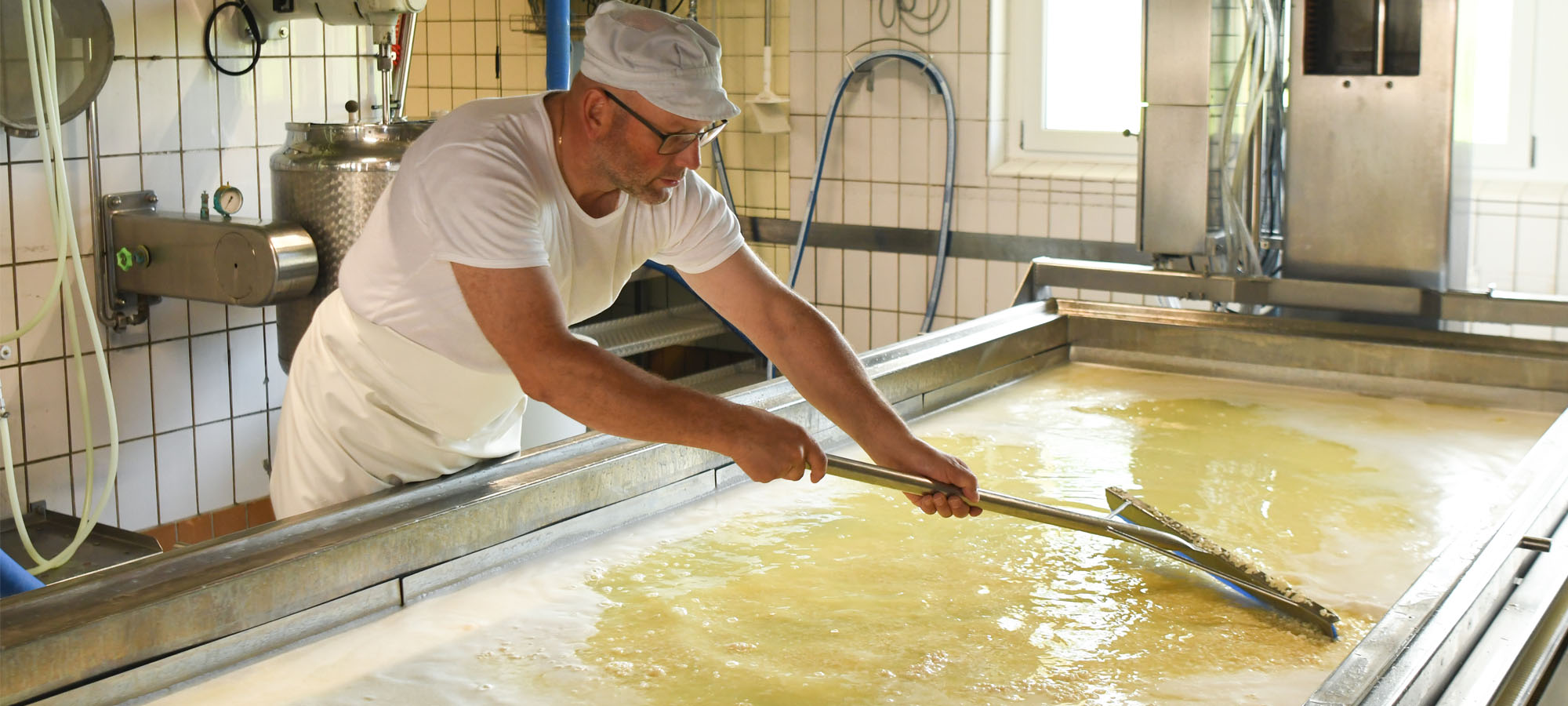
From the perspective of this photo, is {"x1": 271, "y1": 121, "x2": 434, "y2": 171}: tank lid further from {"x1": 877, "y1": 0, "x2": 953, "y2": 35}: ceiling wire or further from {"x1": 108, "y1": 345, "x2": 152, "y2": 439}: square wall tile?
{"x1": 877, "y1": 0, "x2": 953, "y2": 35}: ceiling wire

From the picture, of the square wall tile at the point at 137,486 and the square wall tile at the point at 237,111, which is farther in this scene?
the square wall tile at the point at 237,111

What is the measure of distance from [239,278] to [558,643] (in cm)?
195

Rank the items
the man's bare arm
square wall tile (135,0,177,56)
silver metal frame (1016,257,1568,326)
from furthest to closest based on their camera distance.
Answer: square wall tile (135,0,177,56), silver metal frame (1016,257,1568,326), the man's bare arm

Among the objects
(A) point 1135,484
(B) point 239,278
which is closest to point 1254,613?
(A) point 1135,484

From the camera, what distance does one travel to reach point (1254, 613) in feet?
5.65

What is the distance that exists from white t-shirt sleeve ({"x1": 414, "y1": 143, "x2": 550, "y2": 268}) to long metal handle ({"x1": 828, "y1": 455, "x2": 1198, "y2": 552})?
45cm

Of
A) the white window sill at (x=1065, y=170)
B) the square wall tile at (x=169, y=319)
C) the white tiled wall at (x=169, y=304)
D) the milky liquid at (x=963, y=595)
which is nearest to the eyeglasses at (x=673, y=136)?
the milky liquid at (x=963, y=595)

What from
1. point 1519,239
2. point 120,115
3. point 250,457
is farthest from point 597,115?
point 1519,239

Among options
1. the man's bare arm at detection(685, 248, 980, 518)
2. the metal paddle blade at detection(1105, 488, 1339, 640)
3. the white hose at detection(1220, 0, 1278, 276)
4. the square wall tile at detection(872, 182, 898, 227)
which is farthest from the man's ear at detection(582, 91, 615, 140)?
the square wall tile at detection(872, 182, 898, 227)

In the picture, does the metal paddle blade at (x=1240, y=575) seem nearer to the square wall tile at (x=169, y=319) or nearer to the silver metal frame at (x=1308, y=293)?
the silver metal frame at (x=1308, y=293)

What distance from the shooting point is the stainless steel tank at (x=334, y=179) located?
3232mm

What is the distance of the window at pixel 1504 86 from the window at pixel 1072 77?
1054 millimetres

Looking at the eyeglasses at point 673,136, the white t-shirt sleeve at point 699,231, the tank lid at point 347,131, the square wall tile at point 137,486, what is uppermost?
the tank lid at point 347,131

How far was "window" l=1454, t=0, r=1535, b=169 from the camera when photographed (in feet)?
12.5
